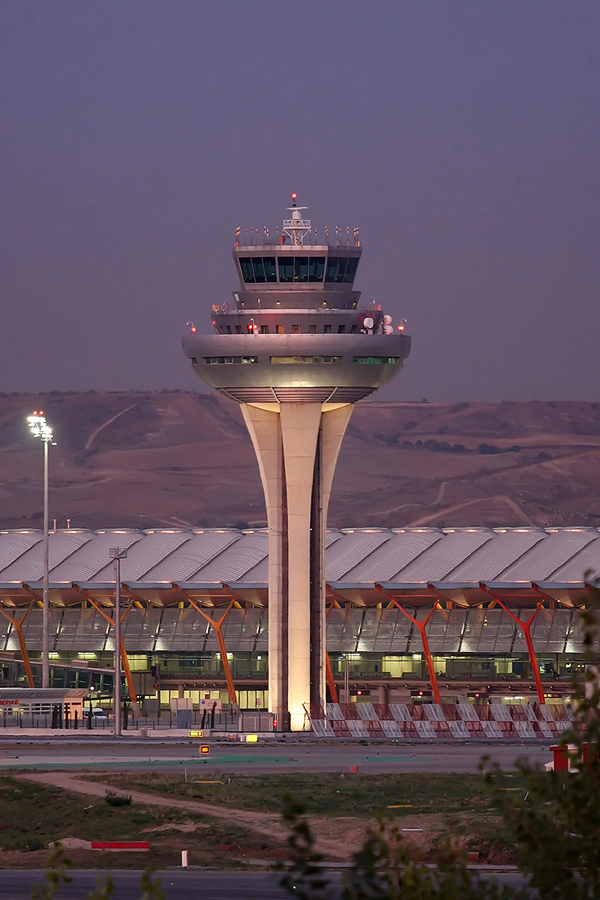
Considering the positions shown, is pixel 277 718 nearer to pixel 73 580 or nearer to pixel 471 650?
pixel 471 650

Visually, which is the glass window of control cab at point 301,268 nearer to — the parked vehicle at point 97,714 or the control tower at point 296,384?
the control tower at point 296,384

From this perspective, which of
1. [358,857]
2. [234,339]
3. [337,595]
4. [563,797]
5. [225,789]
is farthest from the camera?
[337,595]

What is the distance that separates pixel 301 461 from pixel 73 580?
3027 cm

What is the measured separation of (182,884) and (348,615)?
72963 mm

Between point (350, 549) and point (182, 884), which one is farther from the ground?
point (350, 549)

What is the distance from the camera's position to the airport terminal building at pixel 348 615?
107 metres

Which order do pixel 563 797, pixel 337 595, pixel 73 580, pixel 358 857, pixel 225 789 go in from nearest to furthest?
pixel 358 857
pixel 563 797
pixel 225 789
pixel 337 595
pixel 73 580

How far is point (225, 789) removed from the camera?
6088cm

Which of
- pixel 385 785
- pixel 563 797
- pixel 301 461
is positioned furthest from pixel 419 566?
pixel 563 797

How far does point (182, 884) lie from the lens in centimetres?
4225

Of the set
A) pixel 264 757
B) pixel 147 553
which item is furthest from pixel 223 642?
pixel 264 757

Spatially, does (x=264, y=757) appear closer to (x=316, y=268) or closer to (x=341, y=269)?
(x=316, y=268)

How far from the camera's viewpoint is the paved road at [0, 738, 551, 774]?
69688mm

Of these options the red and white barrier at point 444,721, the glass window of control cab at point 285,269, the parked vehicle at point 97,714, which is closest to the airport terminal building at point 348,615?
the parked vehicle at point 97,714
